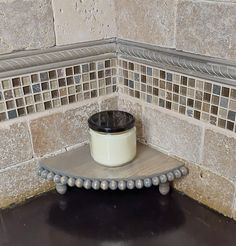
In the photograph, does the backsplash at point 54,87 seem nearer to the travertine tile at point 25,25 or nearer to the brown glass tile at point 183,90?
the travertine tile at point 25,25

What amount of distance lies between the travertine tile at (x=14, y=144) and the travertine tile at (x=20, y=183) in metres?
0.02

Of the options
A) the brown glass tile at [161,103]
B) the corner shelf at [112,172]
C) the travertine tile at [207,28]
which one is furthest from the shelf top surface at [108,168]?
the travertine tile at [207,28]

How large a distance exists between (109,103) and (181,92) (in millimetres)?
223

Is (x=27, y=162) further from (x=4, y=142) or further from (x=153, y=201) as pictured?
(x=153, y=201)

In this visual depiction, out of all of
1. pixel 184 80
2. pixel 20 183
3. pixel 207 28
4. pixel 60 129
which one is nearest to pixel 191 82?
pixel 184 80

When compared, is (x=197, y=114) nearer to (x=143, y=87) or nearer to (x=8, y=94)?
(x=143, y=87)

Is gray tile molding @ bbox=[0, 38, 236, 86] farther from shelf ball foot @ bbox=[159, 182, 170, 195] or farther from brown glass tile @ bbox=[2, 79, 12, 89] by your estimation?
shelf ball foot @ bbox=[159, 182, 170, 195]

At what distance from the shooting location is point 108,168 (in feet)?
2.77

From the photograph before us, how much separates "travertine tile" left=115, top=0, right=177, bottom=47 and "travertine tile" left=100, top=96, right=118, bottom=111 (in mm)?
162

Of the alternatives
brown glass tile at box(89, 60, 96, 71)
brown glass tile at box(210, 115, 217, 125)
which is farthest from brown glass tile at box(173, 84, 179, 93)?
brown glass tile at box(89, 60, 96, 71)

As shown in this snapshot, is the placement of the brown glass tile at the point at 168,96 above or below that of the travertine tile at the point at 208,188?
above

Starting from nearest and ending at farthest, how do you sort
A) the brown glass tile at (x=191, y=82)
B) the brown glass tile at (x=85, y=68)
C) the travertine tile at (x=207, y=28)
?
the travertine tile at (x=207, y=28) < the brown glass tile at (x=191, y=82) < the brown glass tile at (x=85, y=68)

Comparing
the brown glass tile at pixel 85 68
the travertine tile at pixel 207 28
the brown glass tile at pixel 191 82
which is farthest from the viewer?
the brown glass tile at pixel 85 68

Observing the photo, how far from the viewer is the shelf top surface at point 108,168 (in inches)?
32.4
